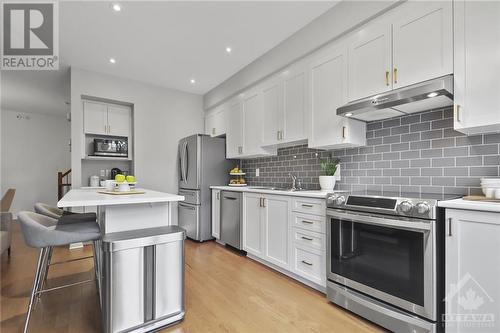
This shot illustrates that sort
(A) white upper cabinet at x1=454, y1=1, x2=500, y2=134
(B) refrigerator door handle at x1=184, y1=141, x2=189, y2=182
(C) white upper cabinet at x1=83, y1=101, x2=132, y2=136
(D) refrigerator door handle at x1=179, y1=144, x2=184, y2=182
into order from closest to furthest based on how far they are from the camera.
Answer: (A) white upper cabinet at x1=454, y1=1, x2=500, y2=134 → (C) white upper cabinet at x1=83, y1=101, x2=132, y2=136 → (B) refrigerator door handle at x1=184, y1=141, x2=189, y2=182 → (D) refrigerator door handle at x1=179, y1=144, x2=184, y2=182

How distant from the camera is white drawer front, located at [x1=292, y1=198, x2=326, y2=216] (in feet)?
7.57

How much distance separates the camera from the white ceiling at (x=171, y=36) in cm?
256

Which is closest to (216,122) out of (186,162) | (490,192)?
(186,162)

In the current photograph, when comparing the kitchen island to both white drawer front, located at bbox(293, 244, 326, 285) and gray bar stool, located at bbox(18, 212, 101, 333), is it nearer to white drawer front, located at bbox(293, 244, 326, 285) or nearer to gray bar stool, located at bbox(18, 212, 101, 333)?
gray bar stool, located at bbox(18, 212, 101, 333)

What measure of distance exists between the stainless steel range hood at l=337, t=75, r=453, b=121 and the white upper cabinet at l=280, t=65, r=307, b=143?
0.71m

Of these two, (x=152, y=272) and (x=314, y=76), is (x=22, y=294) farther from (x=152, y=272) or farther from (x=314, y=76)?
(x=314, y=76)

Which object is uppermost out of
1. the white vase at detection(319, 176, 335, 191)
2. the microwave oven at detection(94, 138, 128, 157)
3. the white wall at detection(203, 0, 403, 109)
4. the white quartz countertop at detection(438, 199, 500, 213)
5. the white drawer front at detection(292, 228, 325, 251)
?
the white wall at detection(203, 0, 403, 109)

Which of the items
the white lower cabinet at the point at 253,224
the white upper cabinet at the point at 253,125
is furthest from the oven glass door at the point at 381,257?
the white upper cabinet at the point at 253,125

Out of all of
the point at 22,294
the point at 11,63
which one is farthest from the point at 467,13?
the point at 11,63

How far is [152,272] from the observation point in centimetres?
172

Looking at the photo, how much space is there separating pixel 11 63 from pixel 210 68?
290 cm

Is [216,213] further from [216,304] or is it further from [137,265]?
[137,265]

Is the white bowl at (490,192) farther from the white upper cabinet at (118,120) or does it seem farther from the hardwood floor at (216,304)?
the white upper cabinet at (118,120)

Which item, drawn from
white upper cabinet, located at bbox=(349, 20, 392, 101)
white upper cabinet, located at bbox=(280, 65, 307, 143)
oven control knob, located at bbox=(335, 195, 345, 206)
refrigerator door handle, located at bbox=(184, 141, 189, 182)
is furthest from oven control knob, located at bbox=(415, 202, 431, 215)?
refrigerator door handle, located at bbox=(184, 141, 189, 182)
